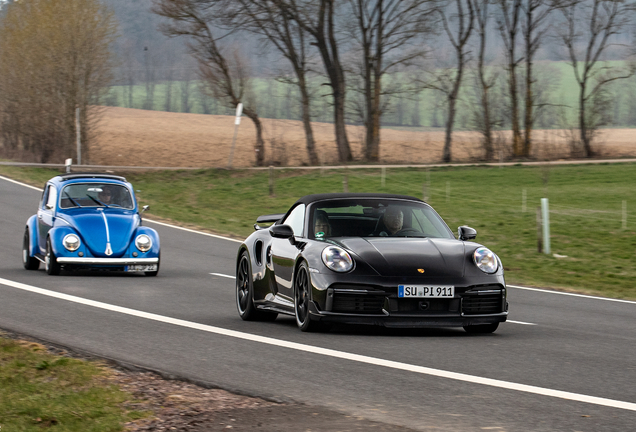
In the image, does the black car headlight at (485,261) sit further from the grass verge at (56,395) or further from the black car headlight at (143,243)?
the black car headlight at (143,243)

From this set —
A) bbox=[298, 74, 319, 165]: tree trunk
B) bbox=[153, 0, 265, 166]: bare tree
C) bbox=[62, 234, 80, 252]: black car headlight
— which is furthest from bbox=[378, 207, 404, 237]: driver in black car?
bbox=[298, 74, 319, 165]: tree trunk

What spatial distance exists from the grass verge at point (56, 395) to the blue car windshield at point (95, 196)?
8.66 metres

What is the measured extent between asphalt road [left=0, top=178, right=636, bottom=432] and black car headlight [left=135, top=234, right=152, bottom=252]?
5.92ft

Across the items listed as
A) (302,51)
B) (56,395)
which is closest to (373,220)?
(56,395)

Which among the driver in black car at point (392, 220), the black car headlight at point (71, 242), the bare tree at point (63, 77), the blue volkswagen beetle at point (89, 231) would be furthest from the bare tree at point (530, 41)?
the driver in black car at point (392, 220)

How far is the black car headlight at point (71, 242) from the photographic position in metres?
14.8

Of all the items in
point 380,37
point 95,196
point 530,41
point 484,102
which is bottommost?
point 95,196

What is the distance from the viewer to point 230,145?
7931cm

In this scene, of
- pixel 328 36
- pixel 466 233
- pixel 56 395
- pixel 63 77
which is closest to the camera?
pixel 56 395

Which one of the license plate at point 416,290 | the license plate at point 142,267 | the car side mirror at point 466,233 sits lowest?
the license plate at point 142,267

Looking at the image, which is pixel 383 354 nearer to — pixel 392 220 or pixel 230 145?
pixel 392 220

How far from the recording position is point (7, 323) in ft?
31.0

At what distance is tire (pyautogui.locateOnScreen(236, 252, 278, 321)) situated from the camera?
1041 centimetres

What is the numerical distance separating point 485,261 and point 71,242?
8002 mm
